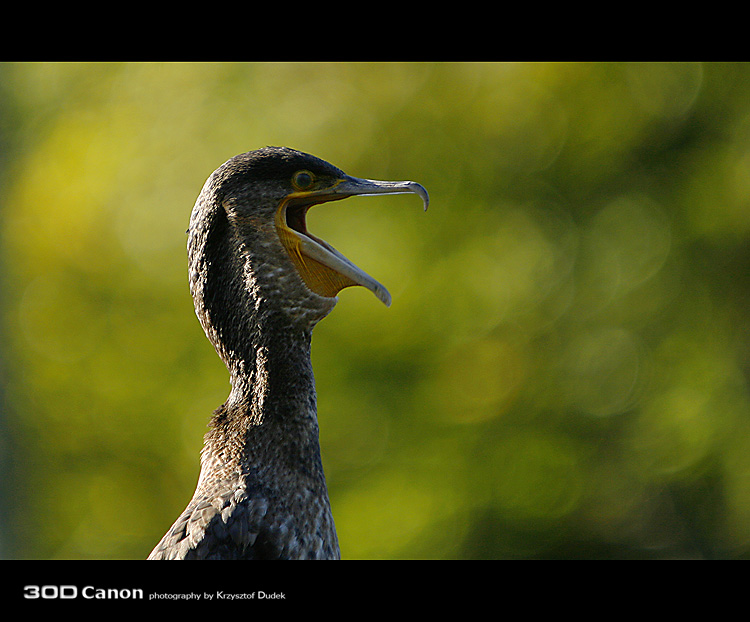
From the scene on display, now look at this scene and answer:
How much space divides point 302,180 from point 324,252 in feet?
0.98

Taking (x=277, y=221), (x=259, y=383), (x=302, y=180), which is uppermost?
(x=302, y=180)

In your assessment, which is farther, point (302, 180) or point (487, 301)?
point (487, 301)

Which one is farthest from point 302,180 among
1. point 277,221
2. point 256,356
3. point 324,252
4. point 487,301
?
point 487,301

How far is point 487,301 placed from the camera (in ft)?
33.1

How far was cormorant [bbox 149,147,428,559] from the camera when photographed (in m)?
2.70

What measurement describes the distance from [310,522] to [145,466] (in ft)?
30.9

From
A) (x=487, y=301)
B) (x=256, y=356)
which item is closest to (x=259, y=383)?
(x=256, y=356)

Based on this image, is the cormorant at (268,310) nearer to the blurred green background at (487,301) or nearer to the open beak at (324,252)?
the open beak at (324,252)

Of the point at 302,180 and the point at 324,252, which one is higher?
the point at 302,180

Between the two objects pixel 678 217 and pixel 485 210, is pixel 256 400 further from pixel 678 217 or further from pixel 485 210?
pixel 678 217

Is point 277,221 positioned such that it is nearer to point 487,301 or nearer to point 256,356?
point 256,356

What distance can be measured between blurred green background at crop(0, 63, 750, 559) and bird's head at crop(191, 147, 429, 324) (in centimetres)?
697

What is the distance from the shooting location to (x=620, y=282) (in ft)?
33.5

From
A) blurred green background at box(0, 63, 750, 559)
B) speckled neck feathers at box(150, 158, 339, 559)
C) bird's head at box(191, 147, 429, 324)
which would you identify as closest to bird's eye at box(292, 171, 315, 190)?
bird's head at box(191, 147, 429, 324)
